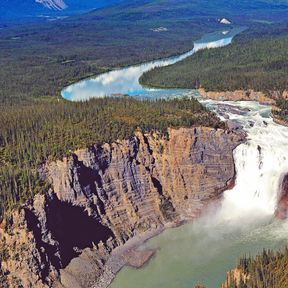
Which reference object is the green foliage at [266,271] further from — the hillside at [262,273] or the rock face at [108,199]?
the rock face at [108,199]

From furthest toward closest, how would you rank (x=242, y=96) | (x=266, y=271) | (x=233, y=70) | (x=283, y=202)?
(x=233, y=70), (x=242, y=96), (x=283, y=202), (x=266, y=271)

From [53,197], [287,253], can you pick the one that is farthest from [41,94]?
[287,253]

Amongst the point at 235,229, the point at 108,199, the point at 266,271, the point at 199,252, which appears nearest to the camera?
the point at 266,271

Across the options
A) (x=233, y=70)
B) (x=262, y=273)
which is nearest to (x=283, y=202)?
(x=262, y=273)

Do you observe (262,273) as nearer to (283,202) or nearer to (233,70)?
(283,202)

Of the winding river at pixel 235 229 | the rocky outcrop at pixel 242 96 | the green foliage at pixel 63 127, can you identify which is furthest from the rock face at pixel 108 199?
the rocky outcrop at pixel 242 96
